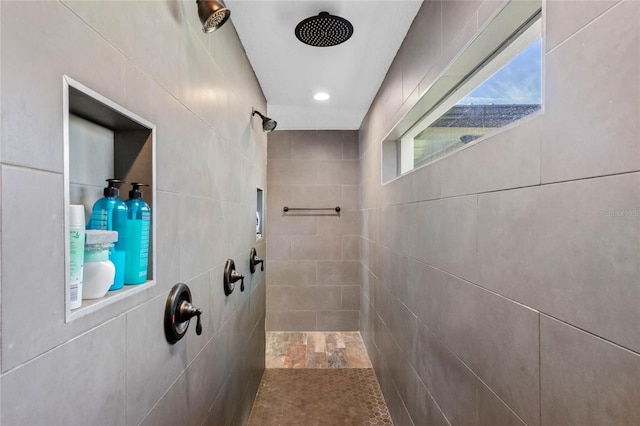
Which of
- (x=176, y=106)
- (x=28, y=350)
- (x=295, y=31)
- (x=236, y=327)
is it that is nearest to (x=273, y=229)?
(x=236, y=327)

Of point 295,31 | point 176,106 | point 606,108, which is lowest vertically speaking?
point 606,108

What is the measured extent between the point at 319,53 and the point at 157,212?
154cm

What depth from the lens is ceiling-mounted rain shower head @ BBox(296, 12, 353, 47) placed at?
1.57 m

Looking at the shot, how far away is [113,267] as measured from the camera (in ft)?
2.34

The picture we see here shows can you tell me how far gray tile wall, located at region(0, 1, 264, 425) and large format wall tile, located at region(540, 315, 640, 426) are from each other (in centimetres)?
98

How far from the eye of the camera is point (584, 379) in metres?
0.63

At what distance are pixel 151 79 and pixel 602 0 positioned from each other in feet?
3.36

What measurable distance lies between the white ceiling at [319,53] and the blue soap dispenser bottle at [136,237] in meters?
1.16

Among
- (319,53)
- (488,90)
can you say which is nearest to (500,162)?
Answer: (488,90)

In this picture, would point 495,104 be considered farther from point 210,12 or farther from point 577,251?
point 210,12

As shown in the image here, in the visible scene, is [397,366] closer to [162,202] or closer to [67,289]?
[162,202]

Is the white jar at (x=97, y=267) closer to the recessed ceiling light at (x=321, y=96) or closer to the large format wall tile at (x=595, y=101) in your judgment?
the large format wall tile at (x=595, y=101)

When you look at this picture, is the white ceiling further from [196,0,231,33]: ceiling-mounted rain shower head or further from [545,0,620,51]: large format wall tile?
[545,0,620,51]: large format wall tile

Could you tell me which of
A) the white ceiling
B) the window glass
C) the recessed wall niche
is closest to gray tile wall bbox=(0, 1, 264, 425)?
the white ceiling
